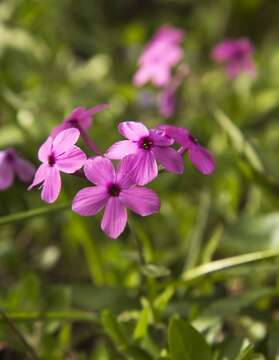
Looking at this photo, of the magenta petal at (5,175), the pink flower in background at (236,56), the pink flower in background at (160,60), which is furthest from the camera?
the pink flower in background at (236,56)

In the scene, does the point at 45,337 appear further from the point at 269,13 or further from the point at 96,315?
the point at 269,13

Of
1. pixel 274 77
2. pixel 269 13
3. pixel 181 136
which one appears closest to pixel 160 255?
pixel 181 136

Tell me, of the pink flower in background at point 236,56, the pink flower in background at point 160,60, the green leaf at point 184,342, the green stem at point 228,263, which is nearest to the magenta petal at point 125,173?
the green leaf at point 184,342

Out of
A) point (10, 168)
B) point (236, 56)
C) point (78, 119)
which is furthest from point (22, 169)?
point (236, 56)

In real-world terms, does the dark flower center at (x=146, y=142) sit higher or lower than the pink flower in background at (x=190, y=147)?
higher

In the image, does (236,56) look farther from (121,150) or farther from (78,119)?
(121,150)

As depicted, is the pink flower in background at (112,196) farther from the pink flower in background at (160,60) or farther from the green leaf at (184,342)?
the pink flower in background at (160,60)

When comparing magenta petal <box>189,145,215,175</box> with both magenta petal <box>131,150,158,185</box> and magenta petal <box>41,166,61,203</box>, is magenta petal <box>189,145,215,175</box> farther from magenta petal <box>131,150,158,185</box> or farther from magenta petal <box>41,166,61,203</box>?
magenta petal <box>41,166,61,203</box>

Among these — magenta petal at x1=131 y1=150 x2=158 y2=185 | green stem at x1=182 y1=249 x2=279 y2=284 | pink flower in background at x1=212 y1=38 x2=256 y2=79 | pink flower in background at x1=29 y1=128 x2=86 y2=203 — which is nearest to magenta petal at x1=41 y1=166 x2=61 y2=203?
pink flower in background at x1=29 y1=128 x2=86 y2=203
